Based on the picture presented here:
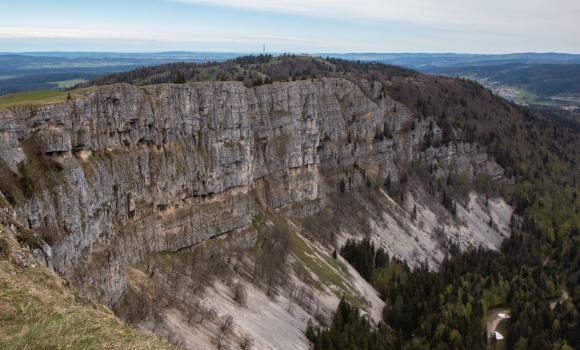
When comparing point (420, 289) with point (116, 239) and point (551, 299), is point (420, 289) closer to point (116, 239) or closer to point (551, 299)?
point (551, 299)

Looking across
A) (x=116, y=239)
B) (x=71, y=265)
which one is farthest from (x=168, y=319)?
(x=71, y=265)

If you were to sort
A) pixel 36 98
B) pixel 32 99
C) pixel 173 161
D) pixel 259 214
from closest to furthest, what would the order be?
pixel 32 99 < pixel 36 98 < pixel 173 161 < pixel 259 214

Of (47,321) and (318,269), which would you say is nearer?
(47,321)

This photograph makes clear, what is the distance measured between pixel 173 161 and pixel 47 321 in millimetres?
56544

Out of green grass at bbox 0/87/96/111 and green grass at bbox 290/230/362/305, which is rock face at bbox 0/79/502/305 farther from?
green grass at bbox 290/230/362/305

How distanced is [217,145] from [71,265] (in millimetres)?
39988

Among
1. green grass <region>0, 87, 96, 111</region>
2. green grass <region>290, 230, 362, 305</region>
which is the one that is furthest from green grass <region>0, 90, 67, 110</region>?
green grass <region>290, 230, 362, 305</region>

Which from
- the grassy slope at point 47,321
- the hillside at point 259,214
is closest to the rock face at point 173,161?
the hillside at point 259,214

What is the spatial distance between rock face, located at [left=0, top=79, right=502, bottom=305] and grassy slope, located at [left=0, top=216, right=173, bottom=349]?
14.3 meters

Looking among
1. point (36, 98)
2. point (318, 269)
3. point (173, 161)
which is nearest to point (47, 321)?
point (36, 98)

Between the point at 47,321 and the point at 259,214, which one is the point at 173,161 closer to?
the point at 259,214

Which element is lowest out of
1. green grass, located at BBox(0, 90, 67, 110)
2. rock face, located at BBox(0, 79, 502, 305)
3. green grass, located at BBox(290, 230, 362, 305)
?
green grass, located at BBox(290, 230, 362, 305)

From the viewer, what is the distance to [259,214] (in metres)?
103

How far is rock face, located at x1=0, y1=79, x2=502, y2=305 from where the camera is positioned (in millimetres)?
57000
